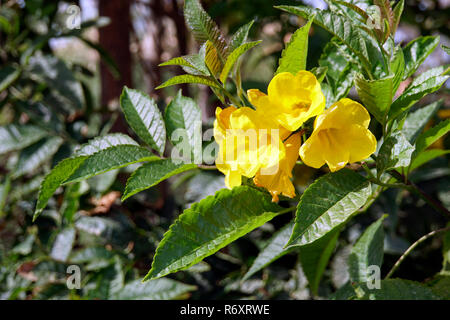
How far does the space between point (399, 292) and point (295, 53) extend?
338mm

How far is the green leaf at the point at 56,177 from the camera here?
0.52m

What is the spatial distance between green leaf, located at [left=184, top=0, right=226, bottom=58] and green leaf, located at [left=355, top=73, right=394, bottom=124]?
0.53 ft

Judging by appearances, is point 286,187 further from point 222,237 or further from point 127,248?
point 127,248

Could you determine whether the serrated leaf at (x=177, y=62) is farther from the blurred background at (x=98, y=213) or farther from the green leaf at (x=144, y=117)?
the blurred background at (x=98, y=213)

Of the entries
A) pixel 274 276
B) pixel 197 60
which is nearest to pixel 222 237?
pixel 197 60

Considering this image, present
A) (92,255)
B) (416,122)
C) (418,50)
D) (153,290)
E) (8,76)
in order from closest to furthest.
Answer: (418,50)
(416,122)
(153,290)
(92,255)
(8,76)

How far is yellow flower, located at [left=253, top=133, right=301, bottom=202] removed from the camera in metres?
0.47

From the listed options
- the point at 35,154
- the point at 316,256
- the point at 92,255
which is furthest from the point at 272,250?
the point at 35,154

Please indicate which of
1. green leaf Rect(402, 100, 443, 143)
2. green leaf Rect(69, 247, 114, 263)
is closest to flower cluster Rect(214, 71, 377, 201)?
green leaf Rect(402, 100, 443, 143)

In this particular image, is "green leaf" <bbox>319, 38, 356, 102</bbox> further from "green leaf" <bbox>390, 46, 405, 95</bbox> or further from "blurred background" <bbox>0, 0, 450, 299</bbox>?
"blurred background" <bbox>0, 0, 450, 299</bbox>

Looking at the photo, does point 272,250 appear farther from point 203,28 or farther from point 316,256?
point 203,28

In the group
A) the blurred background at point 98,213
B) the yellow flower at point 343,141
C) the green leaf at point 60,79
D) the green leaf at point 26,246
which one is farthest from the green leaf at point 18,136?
the yellow flower at point 343,141

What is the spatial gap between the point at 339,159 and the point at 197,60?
0.19 meters

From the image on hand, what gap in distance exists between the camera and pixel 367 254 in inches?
25.1
